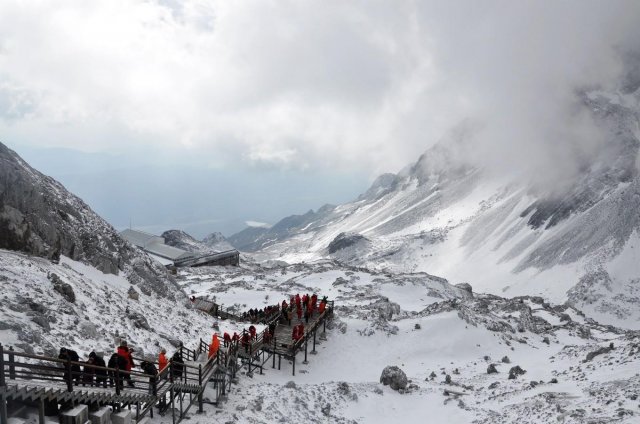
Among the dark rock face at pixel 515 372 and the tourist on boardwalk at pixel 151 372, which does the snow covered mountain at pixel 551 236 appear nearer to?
the dark rock face at pixel 515 372

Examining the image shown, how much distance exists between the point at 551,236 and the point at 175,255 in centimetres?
9233

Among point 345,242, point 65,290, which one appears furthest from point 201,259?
point 345,242

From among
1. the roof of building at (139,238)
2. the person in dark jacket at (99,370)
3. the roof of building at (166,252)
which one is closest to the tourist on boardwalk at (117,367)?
the person in dark jacket at (99,370)

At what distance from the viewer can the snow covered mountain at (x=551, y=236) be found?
297 feet

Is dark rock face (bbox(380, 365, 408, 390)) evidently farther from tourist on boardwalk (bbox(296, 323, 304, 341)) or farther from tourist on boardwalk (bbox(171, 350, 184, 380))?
tourist on boardwalk (bbox(171, 350, 184, 380))

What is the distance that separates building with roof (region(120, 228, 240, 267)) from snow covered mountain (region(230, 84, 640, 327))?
6020 cm

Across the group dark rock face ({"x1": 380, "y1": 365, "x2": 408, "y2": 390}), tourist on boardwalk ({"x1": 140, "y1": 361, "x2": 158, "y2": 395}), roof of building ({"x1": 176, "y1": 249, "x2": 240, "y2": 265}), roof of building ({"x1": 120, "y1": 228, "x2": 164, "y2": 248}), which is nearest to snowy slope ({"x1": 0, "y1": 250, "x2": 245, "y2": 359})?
tourist on boardwalk ({"x1": 140, "y1": 361, "x2": 158, "y2": 395})

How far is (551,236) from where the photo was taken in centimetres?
11688

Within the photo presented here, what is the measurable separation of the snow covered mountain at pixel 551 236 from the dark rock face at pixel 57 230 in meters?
76.7

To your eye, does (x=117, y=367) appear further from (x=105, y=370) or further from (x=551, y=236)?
(x=551, y=236)

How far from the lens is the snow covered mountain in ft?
297

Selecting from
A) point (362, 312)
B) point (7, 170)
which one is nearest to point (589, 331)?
point (362, 312)

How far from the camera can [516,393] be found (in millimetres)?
24531

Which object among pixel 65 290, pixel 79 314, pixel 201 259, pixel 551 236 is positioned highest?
pixel 551 236
